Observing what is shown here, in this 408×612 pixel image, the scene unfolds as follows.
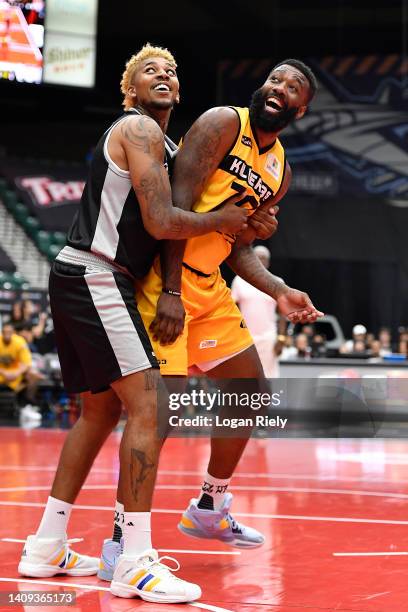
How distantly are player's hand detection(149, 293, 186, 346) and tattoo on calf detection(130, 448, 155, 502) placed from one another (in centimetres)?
44

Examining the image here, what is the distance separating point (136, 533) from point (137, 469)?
0.22m

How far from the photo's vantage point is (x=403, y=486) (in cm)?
599

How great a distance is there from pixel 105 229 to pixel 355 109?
1671 centimetres

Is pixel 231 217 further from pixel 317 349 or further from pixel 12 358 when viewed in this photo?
pixel 317 349

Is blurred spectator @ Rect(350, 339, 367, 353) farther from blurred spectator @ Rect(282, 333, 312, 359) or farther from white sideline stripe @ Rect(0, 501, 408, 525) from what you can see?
white sideline stripe @ Rect(0, 501, 408, 525)

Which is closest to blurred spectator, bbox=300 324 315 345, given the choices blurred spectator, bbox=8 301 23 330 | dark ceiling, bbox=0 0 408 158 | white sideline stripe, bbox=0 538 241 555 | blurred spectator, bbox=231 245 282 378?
blurred spectator, bbox=8 301 23 330

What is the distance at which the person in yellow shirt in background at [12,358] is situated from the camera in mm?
11516

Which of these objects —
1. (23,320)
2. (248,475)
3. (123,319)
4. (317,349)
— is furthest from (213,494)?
(317,349)

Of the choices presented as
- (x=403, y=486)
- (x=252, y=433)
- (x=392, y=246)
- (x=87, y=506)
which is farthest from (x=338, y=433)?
(x=392, y=246)

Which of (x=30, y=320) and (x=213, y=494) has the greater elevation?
(x=30, y=320)

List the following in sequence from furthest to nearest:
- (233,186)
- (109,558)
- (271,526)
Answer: (271,526) < (233,186) < (109,558)

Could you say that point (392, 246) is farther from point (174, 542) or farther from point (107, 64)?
point (174, 542)

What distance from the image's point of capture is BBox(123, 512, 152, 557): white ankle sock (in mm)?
3198

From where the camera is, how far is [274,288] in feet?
12.7
